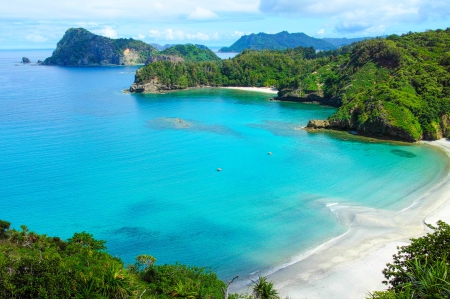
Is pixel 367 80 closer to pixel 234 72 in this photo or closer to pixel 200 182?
pixel 234 72

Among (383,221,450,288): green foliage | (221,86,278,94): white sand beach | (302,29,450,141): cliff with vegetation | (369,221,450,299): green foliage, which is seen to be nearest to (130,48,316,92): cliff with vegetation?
(221,86,278,94): white sand beach

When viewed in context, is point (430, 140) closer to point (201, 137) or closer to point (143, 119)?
point (201, 137)

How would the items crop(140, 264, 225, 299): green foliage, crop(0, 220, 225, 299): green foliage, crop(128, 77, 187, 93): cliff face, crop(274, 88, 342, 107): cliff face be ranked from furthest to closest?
crop(128, 77, 187, 93): cliff face
crop(274, 88, 342, 107): cliff face
crop(140, 264, 225, 299): green foliage
crop(0, 220, 225, 299): green foliage

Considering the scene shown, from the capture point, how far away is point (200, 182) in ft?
155

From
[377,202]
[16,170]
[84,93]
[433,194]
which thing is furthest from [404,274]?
[84,93]

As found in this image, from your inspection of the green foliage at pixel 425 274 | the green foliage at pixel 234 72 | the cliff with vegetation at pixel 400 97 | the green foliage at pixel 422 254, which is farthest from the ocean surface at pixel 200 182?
the green foliage at pixel 234 72

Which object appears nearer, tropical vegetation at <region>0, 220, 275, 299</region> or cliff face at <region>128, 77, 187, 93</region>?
tropical vegetation at <region>0, 220, 275, 299</region>

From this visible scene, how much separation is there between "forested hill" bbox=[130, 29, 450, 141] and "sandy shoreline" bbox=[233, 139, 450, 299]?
27840mm

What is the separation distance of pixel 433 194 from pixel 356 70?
7232 cm

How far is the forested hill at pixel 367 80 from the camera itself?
214 feet

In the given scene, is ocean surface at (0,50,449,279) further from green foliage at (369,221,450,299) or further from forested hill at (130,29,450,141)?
green foliage at (369,221,450,299)

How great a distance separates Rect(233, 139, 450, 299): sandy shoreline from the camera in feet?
87.2

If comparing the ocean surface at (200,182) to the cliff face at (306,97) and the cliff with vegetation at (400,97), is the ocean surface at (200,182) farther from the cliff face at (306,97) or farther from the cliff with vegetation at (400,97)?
the cliff face at (306,97)

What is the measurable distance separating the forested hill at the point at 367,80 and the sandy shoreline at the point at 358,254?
27840 millimetres
